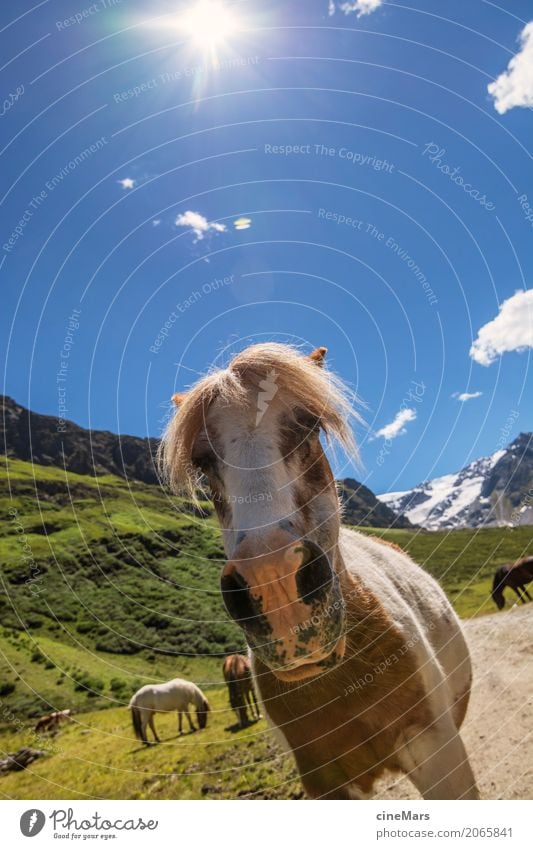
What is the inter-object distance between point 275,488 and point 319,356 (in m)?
1.66

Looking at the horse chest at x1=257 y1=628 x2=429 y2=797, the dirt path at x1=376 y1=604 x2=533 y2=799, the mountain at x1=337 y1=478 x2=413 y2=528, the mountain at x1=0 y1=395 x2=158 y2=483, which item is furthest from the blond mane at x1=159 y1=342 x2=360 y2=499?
the mountain at x1=0 y1=395 x2=158 y2=483

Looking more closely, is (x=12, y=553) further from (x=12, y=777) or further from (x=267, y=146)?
(x=267, y=146)

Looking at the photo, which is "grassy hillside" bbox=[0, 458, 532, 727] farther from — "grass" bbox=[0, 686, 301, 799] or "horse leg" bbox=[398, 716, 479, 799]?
"horse leg" bbox=[398, 716, 479, 799]

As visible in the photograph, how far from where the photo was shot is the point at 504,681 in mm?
9695

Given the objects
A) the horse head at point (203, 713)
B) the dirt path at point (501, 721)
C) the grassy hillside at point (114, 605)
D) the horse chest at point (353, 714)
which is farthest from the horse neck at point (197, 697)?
the horse chest at point (353, 714)

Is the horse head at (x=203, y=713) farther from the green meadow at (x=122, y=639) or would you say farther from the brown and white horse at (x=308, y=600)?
the brown and white horse at (x=308, y=600)

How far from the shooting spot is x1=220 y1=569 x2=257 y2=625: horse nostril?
2.46 metres

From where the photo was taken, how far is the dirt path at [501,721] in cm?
577

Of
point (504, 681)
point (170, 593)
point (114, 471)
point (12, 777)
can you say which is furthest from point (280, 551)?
point (114, 471)

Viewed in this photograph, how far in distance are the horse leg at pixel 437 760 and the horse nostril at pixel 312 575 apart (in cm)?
149

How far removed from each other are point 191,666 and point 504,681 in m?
44.4

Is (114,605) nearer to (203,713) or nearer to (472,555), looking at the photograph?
(203,713)

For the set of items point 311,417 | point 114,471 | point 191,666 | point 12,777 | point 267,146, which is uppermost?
point 114,471

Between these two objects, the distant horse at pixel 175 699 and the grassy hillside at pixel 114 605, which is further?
the grassy hillside at pixel 114 605
